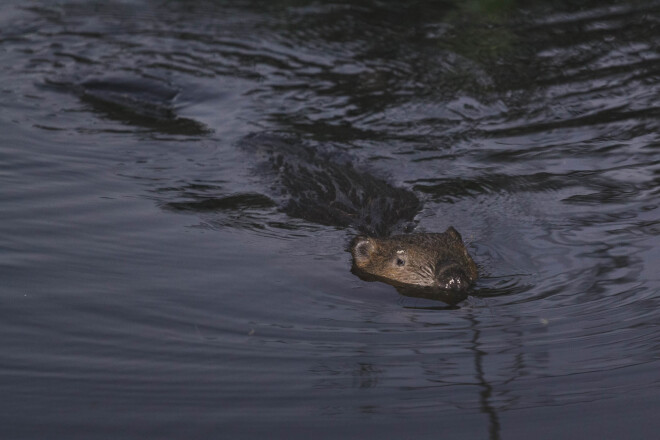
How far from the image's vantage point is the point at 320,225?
6246 mm

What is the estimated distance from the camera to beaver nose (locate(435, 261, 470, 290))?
205 inches

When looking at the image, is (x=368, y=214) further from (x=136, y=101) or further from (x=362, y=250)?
(x=136, y=101)

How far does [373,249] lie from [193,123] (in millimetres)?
3428

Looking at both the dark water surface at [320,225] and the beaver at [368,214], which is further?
the beaver at [368,214]

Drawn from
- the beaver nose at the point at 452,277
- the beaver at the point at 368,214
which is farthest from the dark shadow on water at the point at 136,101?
the beaver nose at the point at 452,277

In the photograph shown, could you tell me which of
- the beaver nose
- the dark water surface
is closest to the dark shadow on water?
the dark water surface

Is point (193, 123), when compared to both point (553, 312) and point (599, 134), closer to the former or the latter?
point (599, 134)

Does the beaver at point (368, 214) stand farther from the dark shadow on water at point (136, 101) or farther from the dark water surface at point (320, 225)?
the dark shadow on water at point (136, 101)

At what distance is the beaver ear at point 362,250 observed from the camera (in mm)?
5578

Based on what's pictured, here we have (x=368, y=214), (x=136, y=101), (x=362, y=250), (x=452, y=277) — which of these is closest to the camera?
(x=452, y=277)

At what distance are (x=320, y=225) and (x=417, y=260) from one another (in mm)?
1043

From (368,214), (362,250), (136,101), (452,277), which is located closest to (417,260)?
(452,277)

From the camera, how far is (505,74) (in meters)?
9.70

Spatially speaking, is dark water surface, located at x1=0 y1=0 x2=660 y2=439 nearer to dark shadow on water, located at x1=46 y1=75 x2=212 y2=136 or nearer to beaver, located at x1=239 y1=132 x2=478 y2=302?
dark shadow on water, located at x1=46 y1=75 x2=212 y2=136
